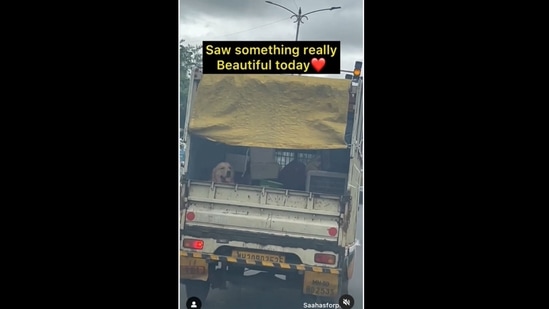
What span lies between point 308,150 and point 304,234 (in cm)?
65

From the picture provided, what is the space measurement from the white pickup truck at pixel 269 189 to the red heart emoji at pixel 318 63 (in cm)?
22

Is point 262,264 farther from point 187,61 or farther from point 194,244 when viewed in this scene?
point 187,61

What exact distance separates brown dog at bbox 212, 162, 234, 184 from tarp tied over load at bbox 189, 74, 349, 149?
0.67 feet

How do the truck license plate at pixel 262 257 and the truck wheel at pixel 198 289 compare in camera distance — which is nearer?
the truck wheel at pixel 198 289

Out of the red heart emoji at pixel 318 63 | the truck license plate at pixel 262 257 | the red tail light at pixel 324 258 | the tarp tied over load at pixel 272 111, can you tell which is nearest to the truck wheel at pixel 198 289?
A: the truck license plate at pixel 262 257

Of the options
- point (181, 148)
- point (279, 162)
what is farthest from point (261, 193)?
point (181, 148)

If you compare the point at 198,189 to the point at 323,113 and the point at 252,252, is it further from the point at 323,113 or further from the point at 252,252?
the point at 323,113

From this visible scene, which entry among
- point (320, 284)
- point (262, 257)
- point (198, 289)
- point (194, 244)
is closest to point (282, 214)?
point (262, 257)

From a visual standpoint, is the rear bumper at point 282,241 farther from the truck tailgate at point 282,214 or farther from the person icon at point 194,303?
the person icon at point 194,303

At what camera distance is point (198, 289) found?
20.9 ft

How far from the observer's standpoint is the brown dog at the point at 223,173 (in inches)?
258

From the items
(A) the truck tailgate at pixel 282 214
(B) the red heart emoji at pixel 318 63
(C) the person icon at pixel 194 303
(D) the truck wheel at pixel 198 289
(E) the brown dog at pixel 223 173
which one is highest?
(B) the red heart emoji at pixel 318 63

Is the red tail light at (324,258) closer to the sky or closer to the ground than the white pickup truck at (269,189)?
closer to the ground

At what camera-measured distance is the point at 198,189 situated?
6.57 meters
